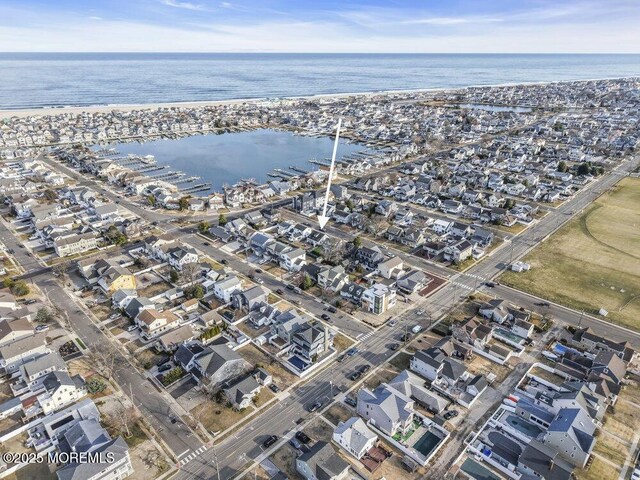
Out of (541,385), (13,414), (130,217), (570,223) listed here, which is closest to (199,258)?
(130,217)

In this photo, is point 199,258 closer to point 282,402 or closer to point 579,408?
point 282,402

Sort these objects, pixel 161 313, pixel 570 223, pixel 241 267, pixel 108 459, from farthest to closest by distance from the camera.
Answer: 1. pixel 570 223
2. pixel 241 267
3. pixel 161 313
4. pixel 108 459

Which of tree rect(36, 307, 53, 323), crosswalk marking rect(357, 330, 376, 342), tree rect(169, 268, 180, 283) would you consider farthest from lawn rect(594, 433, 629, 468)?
tree rect(36, 307, 53, 323)

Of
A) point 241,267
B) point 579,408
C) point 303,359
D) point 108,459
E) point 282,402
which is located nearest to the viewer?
point 108,459

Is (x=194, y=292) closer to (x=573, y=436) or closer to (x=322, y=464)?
(x=322, y=464)

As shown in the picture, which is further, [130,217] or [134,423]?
[130,217]

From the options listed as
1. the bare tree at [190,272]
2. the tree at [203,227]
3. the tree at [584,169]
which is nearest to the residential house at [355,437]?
the bare tree at [190,272]

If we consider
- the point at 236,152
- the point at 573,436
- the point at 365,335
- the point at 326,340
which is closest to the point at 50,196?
the point at 236,152

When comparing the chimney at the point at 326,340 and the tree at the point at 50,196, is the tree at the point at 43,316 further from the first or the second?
the tree at the point at 50,196
